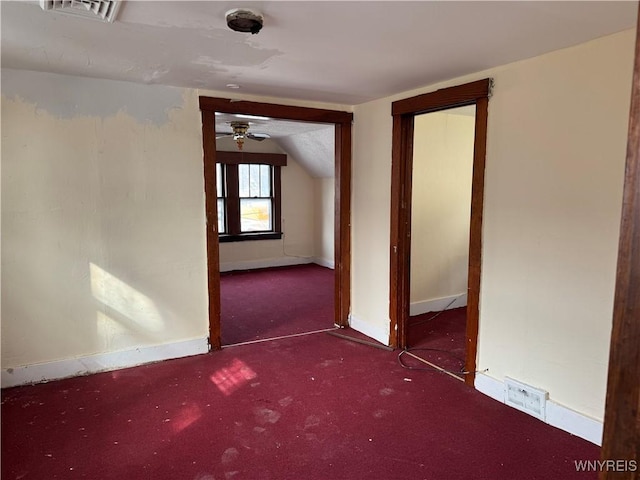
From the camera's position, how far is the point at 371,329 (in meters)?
3.91

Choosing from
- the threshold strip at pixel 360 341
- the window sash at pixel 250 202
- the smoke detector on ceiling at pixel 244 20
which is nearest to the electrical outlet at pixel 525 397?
the threshold strip at pixel 360 341

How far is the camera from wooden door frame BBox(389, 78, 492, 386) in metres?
2.76

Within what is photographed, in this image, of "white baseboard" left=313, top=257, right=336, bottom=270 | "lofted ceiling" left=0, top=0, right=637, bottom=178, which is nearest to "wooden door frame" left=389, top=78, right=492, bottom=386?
"lofted ceiling" left=0, top=0, right=637, bottom=178

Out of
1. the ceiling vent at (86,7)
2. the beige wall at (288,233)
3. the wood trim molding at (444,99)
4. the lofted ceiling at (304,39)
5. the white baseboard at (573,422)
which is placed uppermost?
the lofted ceiling at (304,39)

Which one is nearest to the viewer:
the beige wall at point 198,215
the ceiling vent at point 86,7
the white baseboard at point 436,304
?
the ceiling vent at point 86,7

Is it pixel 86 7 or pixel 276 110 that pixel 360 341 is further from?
pixel 86 7

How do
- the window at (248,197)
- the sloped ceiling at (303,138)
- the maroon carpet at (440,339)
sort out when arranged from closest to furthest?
the maroon carpet at (440,339)
the sloped ceiling at (303,138)
the window at (248,197)

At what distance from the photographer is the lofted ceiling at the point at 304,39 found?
173cm

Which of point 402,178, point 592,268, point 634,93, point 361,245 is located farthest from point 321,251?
point 634,93

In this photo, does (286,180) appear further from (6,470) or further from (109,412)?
(6,470)

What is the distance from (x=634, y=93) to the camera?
29.0 inches

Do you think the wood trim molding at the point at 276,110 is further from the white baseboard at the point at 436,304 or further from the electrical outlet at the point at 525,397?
the electrical outlet at the point at 525,397

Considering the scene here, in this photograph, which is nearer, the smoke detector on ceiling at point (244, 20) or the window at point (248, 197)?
the smoke detector on ceiling at point (244, 20)

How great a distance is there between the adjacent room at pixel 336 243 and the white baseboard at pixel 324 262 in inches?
115
